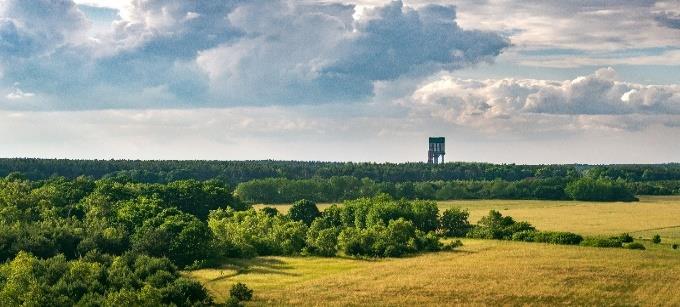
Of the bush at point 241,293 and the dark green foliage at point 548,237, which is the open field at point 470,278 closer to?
the bush at point 241,293

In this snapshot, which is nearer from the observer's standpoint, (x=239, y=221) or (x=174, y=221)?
(x=174, y=221)

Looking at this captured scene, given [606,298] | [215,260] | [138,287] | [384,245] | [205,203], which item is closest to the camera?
[138,287]

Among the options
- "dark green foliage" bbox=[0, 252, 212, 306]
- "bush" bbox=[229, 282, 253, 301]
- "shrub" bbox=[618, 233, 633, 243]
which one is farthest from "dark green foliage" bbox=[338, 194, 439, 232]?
"dark green foliage" bbox=[0, 252, 212, 306]

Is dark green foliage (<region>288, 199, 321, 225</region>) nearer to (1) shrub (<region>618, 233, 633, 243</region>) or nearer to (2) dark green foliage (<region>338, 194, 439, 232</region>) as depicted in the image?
(2) dark green foliage (<region>338, 194, 439, 232</region>)

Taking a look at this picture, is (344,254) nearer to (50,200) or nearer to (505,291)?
(505,291)

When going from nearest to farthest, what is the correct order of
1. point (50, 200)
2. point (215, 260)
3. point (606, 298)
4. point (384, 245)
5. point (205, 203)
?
point (606, 298) < point (215, 260) < point (384, 245) < point (50, 200) < point (205, 203)

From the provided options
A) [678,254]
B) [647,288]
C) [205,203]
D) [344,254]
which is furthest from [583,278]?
[205,203]

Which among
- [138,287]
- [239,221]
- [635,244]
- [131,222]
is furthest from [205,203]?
[138,287]
